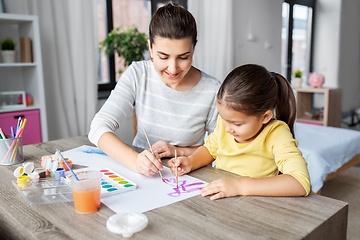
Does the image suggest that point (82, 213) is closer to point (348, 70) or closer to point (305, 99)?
point (305, 99)

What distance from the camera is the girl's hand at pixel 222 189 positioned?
751mm

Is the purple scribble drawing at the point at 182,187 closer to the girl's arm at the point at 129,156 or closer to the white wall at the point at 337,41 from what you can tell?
the girl's arm at the point at 129,156

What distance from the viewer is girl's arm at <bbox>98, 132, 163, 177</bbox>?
3.00 ft

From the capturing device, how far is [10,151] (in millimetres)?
1040

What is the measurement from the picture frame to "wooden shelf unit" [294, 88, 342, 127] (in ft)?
8.90

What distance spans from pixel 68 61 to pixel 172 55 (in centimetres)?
174

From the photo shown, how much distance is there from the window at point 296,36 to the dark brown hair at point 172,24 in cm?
393

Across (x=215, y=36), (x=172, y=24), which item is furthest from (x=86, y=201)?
(x=215, y=36)

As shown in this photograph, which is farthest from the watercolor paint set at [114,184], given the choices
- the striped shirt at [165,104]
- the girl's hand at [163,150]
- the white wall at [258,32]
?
the white wall at [258,32]

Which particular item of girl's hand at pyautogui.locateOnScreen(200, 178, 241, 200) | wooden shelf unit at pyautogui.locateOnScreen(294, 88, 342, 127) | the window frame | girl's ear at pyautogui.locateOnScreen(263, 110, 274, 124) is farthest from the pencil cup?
the window frame

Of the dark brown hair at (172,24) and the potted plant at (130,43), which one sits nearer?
the dark brown hair at (172,24)

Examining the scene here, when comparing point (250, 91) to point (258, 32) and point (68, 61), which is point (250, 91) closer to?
point (68, 61)

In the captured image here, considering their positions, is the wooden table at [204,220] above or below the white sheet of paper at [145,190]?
above

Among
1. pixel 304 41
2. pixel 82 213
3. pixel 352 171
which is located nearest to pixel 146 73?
pixel 82 213
